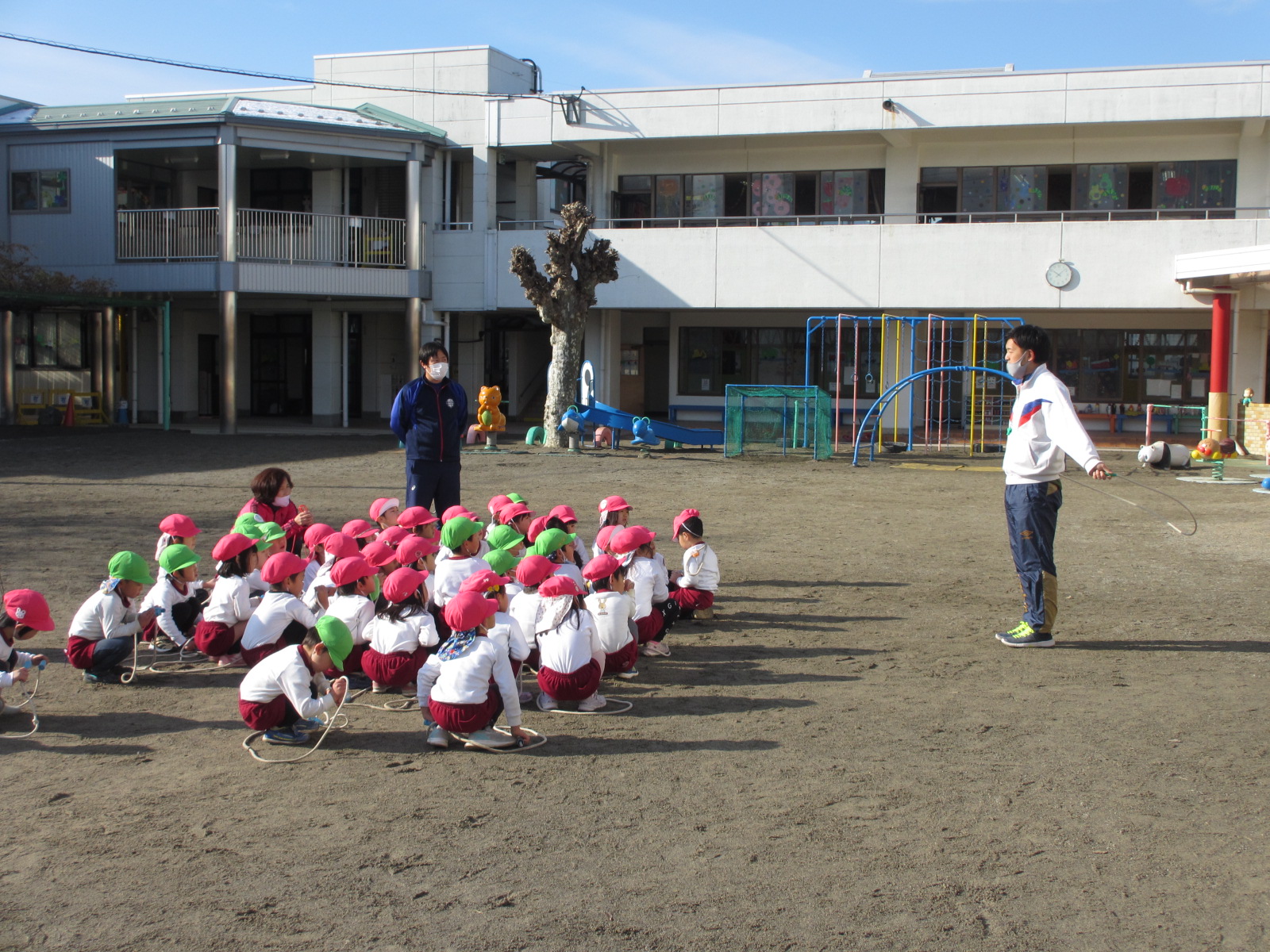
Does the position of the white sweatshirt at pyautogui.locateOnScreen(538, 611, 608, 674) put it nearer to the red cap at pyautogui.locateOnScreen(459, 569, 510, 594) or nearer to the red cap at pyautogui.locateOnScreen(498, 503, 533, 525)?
the red cap at pyautogui.locateOnScreen(459, 569, 510, 594)

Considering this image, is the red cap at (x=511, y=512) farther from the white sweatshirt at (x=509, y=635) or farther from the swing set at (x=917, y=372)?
the swing set at (x=917, y=372)

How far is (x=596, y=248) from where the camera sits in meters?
22.8

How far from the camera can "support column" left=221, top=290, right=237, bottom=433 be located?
2458 centimetres

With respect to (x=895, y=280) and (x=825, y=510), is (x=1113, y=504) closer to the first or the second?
(x=825, y=510)

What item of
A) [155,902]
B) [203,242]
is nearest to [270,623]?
[155,902]

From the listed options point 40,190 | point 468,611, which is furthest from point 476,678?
point 40,190

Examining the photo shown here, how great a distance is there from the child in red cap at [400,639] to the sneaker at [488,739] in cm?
69

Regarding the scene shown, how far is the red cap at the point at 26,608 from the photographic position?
5.56m

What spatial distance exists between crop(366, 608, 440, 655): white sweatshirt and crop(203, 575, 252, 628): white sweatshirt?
40.8 inches

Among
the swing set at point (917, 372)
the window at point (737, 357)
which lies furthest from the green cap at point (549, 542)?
the window at point (737, 357)

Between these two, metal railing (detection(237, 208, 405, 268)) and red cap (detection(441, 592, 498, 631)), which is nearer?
red cap (detection(441, 592, 498, 631))

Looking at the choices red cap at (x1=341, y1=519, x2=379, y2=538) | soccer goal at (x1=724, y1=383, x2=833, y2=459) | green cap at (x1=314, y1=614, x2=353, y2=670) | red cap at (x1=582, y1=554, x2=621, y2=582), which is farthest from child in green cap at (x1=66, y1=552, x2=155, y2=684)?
soccer goal at (x1=724, y1=383, x2=833, y2=459)

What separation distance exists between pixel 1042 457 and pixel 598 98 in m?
22.2

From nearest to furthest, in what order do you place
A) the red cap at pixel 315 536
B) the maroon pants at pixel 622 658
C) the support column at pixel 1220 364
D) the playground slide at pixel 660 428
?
the maroon pants at pixel 622 658 < the red cap at pixel 315 536 < the playground slide at pixel 660 428 < the support column at pixel 1220 364
